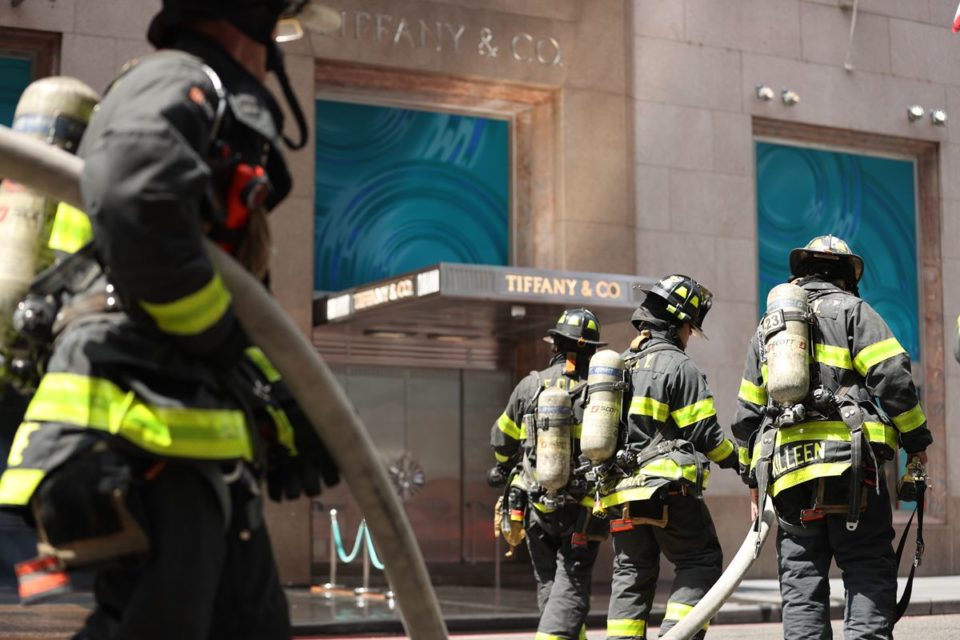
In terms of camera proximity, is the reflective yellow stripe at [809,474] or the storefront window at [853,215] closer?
the reflective yellow stripe at [809,474]

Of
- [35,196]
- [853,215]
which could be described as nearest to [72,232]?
[35,196]

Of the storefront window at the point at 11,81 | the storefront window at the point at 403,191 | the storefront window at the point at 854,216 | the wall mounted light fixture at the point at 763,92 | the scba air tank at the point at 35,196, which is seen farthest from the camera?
the storefront window at the point at 854,216

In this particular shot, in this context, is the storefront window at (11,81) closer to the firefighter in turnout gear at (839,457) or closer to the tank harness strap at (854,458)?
the firefighter in turnout gear at (839,457)

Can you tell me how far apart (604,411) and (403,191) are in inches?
386

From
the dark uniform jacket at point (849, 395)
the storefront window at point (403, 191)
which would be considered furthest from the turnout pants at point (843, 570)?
the storefront window at point (403, 191)

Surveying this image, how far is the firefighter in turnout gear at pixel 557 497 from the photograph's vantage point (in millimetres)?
8211

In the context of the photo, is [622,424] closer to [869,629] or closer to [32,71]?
[869,629]

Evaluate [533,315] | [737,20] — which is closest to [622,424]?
[533,315]

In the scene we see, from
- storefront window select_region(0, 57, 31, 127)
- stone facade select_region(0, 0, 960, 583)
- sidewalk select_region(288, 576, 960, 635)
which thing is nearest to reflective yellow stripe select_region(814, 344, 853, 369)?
sidewalk select_region(288, 576, 960, 635)

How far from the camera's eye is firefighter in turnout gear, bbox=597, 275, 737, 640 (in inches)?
300

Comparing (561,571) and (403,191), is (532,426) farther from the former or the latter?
(403,191)

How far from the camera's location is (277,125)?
353 cm

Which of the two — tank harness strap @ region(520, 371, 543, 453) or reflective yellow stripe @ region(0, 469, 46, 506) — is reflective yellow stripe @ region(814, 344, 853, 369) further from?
reflective yellow stripe @ region(0, 469, 46, 506)

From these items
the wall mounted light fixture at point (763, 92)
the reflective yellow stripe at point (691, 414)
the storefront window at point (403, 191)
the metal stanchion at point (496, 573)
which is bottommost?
the metal stanchion at point (496, 573)
